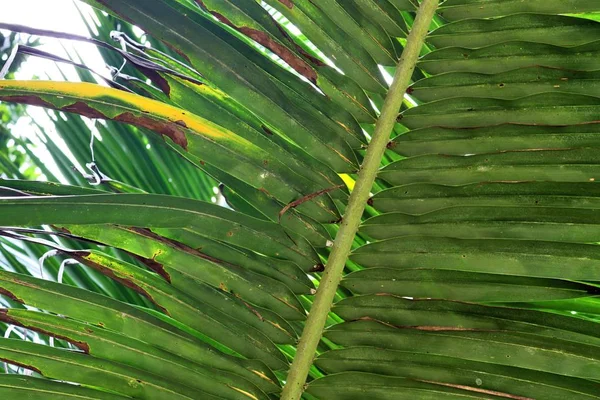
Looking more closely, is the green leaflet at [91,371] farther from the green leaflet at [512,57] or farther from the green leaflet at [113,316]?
the green leaflet at [512,57]

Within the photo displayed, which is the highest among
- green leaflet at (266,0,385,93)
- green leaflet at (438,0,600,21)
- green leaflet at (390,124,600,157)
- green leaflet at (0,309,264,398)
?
green leaflet at (438,0,600,21)

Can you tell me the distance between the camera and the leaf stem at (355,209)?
0.67 metres

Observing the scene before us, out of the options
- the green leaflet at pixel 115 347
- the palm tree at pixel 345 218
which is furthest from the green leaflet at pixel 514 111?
the green leaflet at pixel 115 347

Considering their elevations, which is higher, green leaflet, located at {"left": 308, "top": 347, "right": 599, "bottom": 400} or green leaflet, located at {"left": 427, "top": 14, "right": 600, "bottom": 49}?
green leaflet, located at {"left": 427, "top": 14, "right": 600, "bottom": 49}

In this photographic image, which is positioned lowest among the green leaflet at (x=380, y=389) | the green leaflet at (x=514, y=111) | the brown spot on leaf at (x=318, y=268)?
the green leaflet at (x=380, y=389)

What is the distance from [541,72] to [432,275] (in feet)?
0.70

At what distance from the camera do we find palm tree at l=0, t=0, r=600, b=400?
0.57 m

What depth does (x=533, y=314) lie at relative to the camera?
612mm

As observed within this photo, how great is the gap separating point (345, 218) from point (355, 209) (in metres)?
0.01

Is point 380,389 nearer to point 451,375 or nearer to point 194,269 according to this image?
point 451,375

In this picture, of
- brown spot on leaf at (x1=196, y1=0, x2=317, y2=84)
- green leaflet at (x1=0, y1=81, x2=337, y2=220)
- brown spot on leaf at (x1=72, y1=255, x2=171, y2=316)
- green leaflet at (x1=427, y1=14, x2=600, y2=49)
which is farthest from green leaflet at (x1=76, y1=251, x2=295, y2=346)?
green leaflet at (x1=427, y1=14, x2=600, y2=49)

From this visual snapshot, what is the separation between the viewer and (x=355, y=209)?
684 millimetres

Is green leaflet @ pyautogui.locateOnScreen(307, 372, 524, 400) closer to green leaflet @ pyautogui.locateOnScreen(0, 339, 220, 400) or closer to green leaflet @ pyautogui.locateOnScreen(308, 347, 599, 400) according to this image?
green leaflet @ pyautogui.locateOnScreen(308, 347, 599, 400)

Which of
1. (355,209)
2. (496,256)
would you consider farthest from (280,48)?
(496,256)
